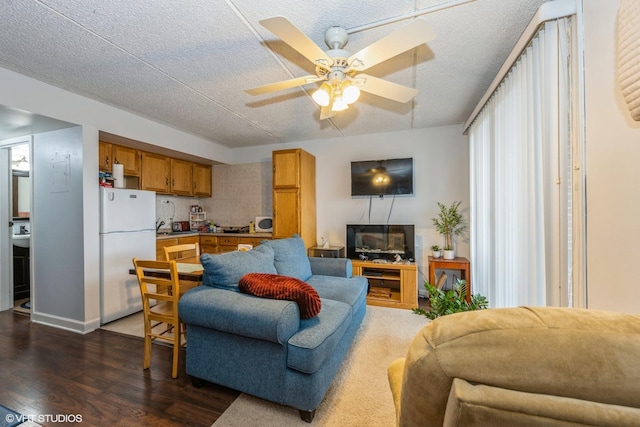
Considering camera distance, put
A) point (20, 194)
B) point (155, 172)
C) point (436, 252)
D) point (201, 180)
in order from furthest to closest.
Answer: point (201, 180) < point (20, 194) < point (155, 172) < point (436, 252)

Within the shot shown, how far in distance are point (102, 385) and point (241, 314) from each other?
1.31 meters

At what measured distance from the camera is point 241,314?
1533mm

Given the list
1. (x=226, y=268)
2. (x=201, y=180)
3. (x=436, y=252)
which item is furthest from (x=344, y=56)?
(x=201, y=180)

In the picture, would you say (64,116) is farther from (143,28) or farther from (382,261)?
(382,261)

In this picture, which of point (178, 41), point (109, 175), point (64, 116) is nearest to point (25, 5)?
point (178, 41)

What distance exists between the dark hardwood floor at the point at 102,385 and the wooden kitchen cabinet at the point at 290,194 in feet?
6.74

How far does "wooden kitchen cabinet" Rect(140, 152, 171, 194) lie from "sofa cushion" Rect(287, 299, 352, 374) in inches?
136

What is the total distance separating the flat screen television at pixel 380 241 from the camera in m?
3.65

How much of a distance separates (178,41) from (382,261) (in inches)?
126

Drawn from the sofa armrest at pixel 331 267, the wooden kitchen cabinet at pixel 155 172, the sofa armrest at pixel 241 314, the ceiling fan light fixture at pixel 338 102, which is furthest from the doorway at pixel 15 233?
the ceiling fan light fixture at pixel 338 102

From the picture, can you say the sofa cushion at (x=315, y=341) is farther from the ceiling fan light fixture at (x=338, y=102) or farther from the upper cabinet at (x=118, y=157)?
the upper cabinet at (x=118, y=157)

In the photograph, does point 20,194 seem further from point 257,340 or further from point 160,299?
point 257,340

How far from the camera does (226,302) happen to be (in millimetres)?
1623

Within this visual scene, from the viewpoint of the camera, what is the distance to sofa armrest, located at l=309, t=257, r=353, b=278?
117 inches
